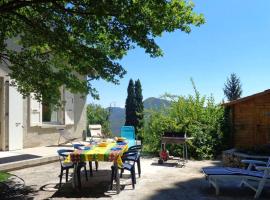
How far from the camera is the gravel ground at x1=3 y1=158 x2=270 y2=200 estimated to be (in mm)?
7336

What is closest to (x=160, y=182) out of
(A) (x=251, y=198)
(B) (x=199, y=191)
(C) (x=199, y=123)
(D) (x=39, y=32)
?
(B) (x=199, y=191)

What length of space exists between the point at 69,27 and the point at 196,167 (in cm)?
578

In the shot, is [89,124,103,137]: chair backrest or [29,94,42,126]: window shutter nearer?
[29,94,42,126]: window shutter

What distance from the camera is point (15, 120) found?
42.4 ft

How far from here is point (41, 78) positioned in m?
8.36

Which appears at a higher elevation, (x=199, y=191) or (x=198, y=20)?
(x=198, y=20)

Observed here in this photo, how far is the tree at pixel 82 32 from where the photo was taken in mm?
6961

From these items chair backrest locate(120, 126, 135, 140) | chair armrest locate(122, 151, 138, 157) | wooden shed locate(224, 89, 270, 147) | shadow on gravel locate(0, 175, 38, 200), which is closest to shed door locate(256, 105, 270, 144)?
wooden shed locate(224, 89, 270, 147)

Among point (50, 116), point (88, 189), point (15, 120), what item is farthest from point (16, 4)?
point (50, 116)

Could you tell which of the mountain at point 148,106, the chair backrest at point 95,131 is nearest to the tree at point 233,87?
the mountain at point 148,106

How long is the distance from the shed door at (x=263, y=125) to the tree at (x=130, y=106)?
8446 millimetres

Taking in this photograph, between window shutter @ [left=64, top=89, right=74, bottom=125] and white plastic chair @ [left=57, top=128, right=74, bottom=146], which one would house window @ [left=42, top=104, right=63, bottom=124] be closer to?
window shutter @ [left=64, top=89, right=74, bottom=125]

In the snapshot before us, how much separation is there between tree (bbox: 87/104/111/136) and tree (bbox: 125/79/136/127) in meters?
1.45

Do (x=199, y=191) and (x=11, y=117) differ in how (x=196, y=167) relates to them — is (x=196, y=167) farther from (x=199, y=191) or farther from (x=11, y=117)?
(x=11, y=117)
